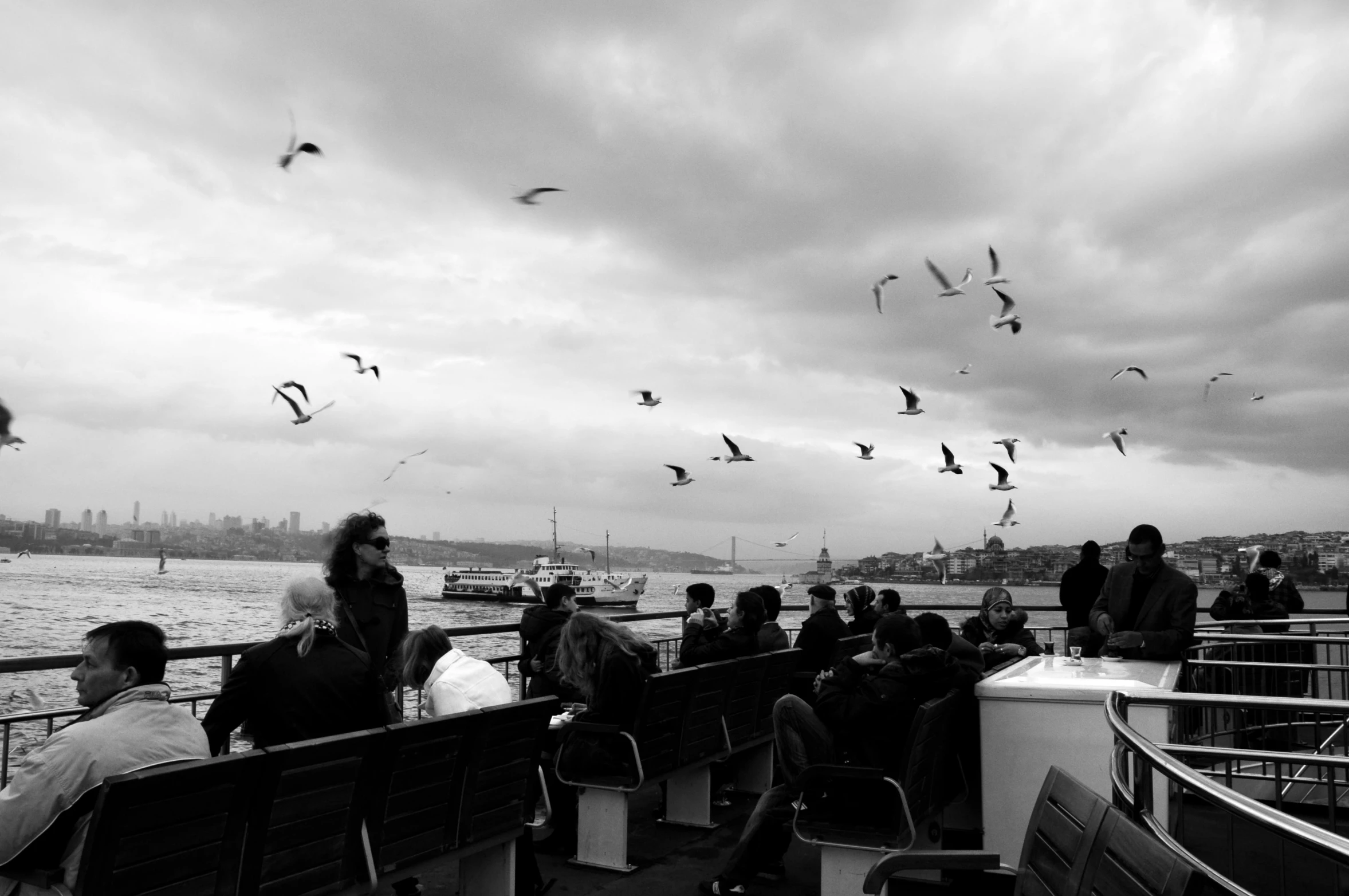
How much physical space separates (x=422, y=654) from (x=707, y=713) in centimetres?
195

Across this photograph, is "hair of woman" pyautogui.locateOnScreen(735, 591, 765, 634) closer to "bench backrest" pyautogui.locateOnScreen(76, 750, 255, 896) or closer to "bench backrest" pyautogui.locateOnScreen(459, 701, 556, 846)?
"bench backrest" pyautogui.locateOnScreen(459, 701, 556, 846)

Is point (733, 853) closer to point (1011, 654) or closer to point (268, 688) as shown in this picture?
point (268, 688)

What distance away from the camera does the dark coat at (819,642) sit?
7.79 metres

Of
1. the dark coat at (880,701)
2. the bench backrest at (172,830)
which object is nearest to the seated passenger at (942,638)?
the dark coat at (880,701)

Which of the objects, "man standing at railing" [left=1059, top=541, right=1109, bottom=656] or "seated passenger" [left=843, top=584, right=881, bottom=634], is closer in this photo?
"seated passenger" [left=843, top=584, right=881, bottom=634]

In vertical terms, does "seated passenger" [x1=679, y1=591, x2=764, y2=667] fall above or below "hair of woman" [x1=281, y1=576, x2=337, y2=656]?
below

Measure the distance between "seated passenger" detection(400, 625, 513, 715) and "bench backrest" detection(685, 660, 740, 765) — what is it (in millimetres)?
1298

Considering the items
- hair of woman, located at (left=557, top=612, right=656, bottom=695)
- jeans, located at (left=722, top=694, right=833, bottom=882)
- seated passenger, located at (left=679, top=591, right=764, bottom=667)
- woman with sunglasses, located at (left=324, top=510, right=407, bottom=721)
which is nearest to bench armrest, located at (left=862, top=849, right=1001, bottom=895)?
jeans, located at (left=722, top=694, right=833, bottom=882)

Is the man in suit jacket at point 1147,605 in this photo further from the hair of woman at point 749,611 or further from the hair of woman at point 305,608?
the hair of woman at point 305,608

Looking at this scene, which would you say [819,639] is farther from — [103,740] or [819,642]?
[103,740]

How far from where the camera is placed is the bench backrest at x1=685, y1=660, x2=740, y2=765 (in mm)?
6090

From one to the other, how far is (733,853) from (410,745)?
1.98 m

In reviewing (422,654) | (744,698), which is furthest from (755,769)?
(422,654)

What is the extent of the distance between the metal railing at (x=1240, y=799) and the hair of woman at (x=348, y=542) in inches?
149
